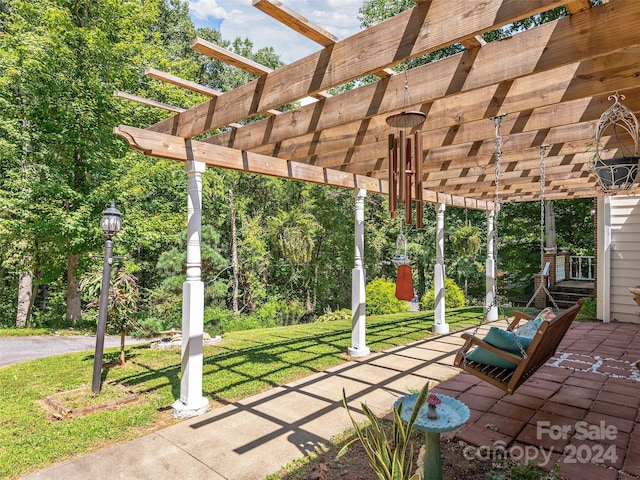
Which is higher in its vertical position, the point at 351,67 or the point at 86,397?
the point at 351,67

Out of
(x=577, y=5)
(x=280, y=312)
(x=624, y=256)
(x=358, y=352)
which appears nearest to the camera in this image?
(x=577, y=5)

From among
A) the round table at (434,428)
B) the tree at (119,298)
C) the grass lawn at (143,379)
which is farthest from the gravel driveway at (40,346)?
the round table at (434,428)

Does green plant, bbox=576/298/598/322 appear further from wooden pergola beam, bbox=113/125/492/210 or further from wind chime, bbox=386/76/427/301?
wind chime, bbox=386/76/427/301

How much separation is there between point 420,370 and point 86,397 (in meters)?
3.85

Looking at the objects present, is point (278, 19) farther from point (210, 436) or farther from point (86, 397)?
point (86, 397)

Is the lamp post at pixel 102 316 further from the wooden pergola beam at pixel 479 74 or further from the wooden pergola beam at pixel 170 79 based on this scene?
the wooden pergola beam at pixel 479 74

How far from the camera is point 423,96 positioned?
2.63 m

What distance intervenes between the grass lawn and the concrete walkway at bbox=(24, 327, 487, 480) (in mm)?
236

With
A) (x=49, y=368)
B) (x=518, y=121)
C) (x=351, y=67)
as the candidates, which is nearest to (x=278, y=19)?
(x=351, y=67)

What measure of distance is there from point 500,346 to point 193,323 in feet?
9.25

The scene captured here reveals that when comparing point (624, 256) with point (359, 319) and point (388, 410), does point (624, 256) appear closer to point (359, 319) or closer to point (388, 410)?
point (359, 319)

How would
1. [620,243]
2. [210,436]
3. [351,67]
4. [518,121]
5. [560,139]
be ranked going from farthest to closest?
[620,243]
[560,139]
[518,121]
[210,436]
[351,67]

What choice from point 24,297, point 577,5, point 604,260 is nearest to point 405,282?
point 577,5

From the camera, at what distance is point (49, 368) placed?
5.29 metres
